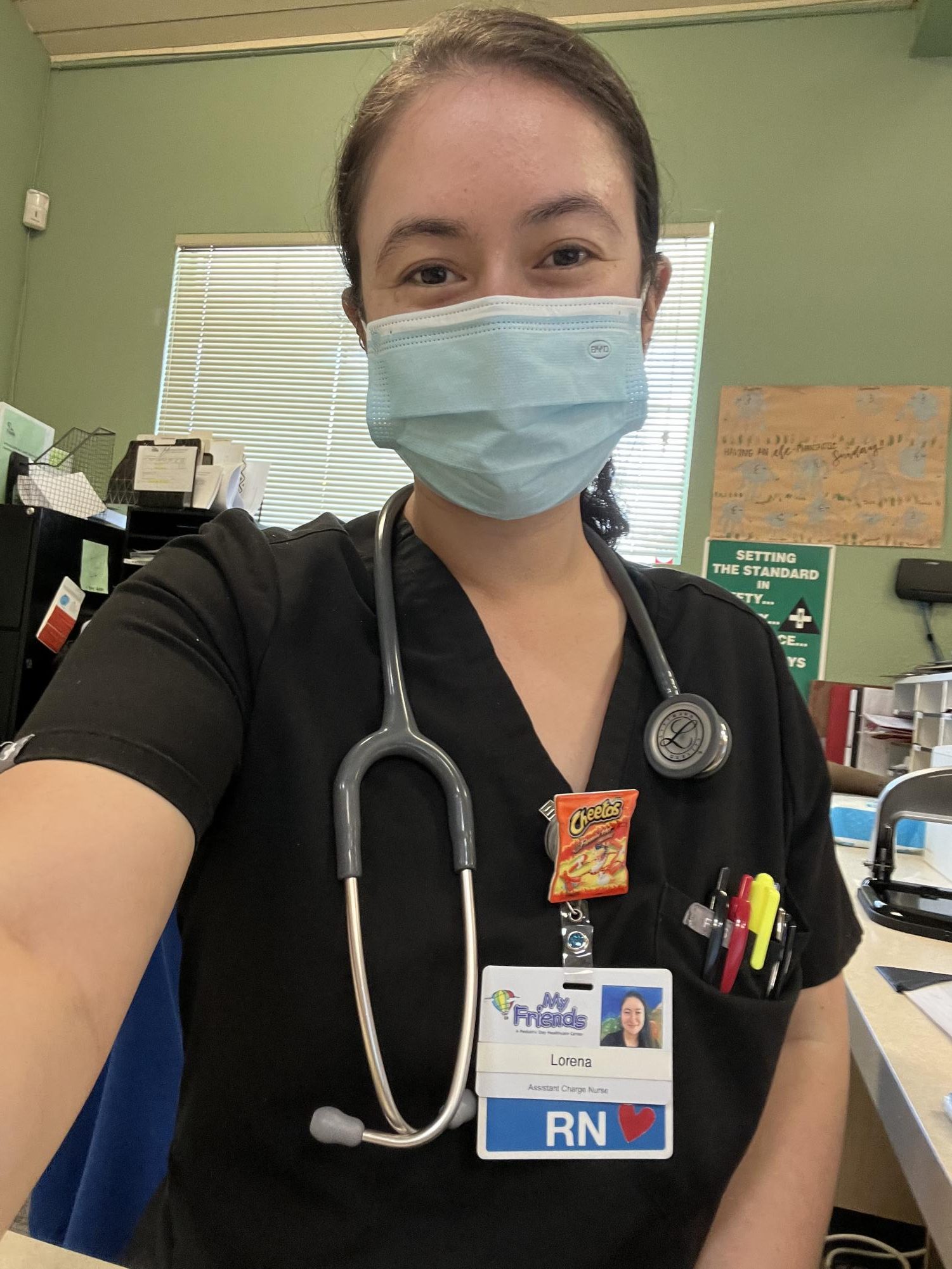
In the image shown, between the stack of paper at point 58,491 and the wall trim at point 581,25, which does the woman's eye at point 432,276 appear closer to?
the stack of paper at point 58,491

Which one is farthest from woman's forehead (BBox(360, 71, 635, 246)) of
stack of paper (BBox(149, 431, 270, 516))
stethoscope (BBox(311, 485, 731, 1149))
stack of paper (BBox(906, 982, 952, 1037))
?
stack of paper (BBox(149, 431, 270, 516))

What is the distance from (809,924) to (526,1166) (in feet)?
0.97

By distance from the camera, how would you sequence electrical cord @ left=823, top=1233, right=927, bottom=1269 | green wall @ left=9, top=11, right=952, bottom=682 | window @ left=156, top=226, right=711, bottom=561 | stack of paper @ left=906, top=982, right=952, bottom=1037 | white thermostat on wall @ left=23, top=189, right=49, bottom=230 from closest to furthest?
stack of paper @ left=906, top=982, right=952, bottom=1037, electrical cord @ left=823, top=1233, right=927, bottom=1269, green wall @ left=9, top=11, right=952, bottom=682, window @ left=156, top=226, right=711, bottom=561, white thermostat on wall @ left=23, top=189, right=49, bottom=230

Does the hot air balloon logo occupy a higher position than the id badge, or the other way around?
the hot air balloon logo

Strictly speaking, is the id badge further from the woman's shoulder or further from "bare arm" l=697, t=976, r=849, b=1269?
the woman's shoulder

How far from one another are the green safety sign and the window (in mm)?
1116

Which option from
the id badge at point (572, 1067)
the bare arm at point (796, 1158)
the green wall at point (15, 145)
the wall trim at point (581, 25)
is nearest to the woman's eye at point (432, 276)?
the id badge at point (572, 1067)

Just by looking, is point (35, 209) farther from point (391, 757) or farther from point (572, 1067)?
point (572, 1067)

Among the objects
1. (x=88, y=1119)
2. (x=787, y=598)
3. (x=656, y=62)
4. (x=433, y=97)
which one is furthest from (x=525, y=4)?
(x=88, y=1119)

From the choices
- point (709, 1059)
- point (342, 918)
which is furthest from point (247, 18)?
point (709, 1059)

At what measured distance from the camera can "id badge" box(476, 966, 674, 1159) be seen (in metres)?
0.52

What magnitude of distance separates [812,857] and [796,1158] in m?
0.22

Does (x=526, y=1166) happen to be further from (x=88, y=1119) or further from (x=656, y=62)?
(x=656, y=62)

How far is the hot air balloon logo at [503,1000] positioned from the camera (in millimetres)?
535
